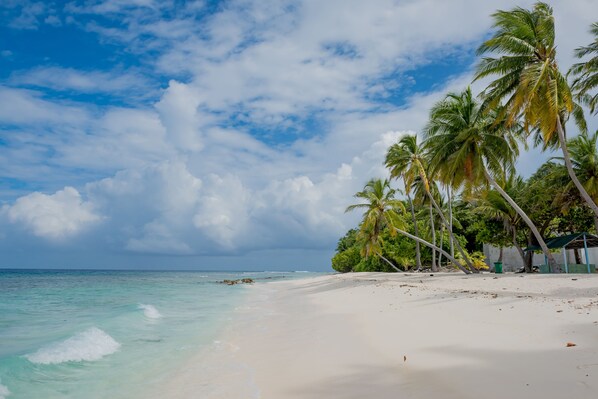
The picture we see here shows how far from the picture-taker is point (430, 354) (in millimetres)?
5844

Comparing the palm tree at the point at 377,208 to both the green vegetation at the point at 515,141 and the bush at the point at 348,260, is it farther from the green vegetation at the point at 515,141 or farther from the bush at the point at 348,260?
the bush at the point at 348,260

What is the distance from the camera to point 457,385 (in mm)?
4414

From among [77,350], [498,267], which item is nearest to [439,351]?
[77,350]

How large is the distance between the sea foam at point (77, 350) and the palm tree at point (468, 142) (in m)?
17.3

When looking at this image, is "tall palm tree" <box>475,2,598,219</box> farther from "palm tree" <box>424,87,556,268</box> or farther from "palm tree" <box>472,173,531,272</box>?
"palm tree" <box>472,173,531,272</box>

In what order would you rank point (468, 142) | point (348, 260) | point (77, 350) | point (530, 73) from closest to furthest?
1. point (77, 350)
2. point (530, 73)
3. point (468, 142)
4. point (348, 260)

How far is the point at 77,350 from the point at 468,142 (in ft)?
61.9

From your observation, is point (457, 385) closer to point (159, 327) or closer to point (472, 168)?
point (159, 327)

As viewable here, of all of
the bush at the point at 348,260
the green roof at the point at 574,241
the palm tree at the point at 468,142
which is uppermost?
the palm tree at the point at 468,142

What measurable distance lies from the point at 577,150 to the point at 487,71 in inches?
315

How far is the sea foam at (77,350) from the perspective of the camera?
7.96 m

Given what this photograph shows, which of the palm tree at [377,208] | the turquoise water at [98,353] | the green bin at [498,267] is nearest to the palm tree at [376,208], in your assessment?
the palm tree at [377,208]

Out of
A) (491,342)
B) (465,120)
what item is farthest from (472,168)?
(491,342)

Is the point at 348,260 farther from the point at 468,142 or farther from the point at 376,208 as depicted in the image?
the point at 468,142
